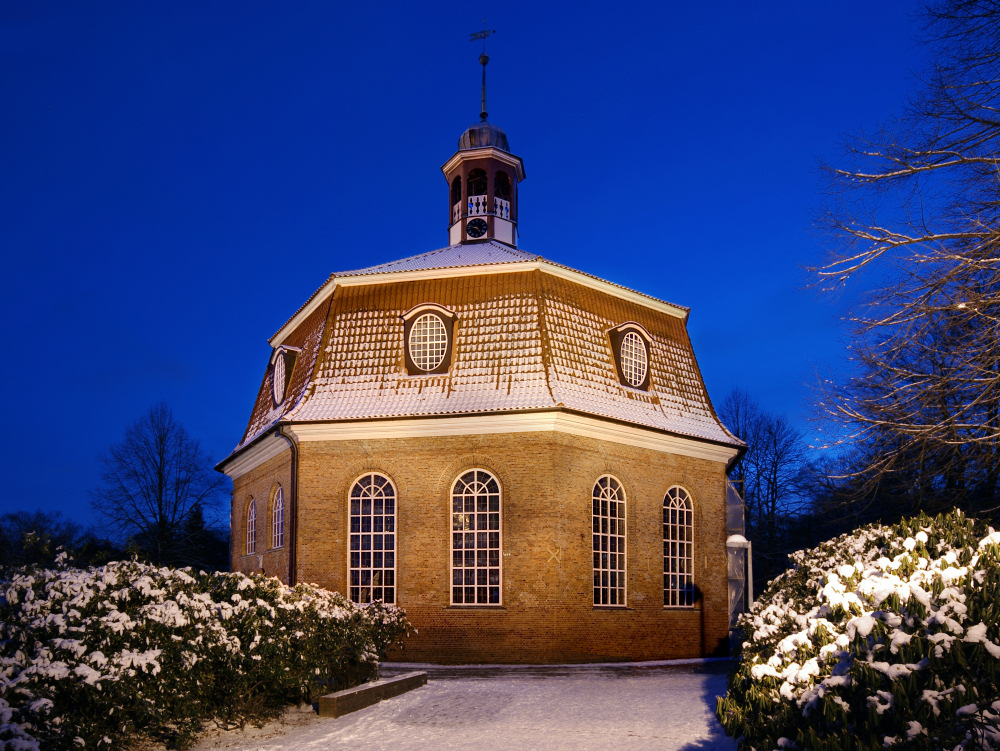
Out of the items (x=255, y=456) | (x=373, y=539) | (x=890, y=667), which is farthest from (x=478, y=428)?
(x=890, y=667)

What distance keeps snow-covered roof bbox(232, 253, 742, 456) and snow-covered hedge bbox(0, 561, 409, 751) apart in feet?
23.3

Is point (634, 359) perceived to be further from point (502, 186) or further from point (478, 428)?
point (502, 186)

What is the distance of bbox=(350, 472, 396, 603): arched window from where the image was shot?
1720 cm

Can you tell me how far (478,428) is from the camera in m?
17.1

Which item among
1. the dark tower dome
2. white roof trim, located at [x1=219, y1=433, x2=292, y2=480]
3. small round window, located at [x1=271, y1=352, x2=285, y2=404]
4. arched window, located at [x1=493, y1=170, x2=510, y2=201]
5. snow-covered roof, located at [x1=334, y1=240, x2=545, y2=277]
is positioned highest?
the dark tower dome

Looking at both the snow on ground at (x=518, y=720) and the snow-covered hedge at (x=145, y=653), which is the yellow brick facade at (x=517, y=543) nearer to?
the snow on ground at (x=518, y=720)

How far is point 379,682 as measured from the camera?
11531 millimetres

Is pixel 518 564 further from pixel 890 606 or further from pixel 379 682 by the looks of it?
pixel 890 606

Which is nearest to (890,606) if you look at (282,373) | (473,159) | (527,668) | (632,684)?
(632,684)

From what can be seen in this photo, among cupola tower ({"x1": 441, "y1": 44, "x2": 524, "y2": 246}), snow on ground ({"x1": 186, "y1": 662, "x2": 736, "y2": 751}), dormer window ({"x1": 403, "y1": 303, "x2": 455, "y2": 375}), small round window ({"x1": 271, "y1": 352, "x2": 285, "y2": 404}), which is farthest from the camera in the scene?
cupola tower ({"x1": 441, "y1": 44, "x2": 524, "y2": 246})

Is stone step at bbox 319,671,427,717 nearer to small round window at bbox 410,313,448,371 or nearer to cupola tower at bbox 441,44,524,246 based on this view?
small round window at bbox 410,313,448,371

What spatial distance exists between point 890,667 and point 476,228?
20870 mm

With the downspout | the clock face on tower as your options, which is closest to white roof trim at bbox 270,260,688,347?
the downspout

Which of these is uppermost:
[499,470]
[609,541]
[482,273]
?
[482,273]
